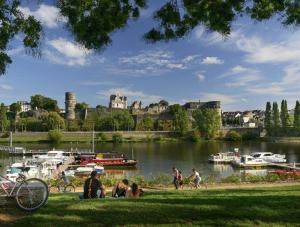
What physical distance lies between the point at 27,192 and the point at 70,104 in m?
163

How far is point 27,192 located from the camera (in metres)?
9.77

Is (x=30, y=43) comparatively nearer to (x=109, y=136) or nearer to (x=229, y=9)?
(x=229, y=9)

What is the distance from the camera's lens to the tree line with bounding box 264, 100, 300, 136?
393 ft

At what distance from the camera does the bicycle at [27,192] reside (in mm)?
9711

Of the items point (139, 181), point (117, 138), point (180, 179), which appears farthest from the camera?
point (117, 138)

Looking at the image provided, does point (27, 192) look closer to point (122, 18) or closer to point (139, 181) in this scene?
point (122, 18)

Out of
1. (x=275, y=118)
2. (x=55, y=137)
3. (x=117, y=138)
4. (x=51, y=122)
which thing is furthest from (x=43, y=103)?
(x=275, y=118)

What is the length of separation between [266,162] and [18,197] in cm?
5248

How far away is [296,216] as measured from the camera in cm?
981

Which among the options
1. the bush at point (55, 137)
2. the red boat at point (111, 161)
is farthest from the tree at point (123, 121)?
the red boat at point (111, 161)

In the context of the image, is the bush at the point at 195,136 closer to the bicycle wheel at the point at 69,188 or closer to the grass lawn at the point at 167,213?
the bicycle wheel at the point at 69,188

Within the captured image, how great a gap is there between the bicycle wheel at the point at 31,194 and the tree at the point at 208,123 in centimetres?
11884

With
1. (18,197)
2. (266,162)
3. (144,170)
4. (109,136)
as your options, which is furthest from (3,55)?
(109,136)

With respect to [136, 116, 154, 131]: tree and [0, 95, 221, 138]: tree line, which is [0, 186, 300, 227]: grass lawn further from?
[136, 116, 154, 131]: tree
